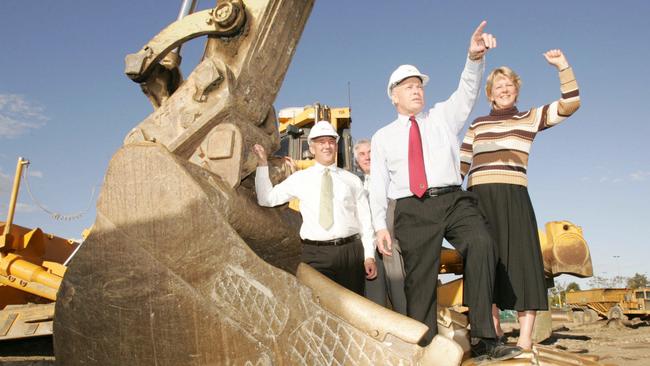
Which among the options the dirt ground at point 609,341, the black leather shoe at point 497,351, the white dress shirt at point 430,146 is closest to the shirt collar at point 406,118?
the white dress shirt at point 430,146

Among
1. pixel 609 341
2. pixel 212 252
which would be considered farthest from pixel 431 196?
pixel 609 341

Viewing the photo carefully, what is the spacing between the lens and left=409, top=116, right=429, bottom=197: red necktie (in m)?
2.59

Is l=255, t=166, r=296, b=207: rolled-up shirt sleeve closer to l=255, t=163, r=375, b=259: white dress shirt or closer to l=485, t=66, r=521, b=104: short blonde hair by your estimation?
l=255, t=163, r=375, b=259: white dress shirt

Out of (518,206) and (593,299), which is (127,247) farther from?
(593,299)

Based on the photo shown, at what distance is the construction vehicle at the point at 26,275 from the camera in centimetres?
616

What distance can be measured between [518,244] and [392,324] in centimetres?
94

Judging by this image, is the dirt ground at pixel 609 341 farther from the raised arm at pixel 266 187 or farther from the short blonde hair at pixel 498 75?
the raised arm at pixel 266 187

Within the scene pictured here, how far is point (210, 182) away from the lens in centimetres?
269

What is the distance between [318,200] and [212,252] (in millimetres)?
870

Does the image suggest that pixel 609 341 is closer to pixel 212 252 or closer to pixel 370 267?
pixel 370 267

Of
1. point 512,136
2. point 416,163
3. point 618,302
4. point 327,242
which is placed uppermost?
point 512,136

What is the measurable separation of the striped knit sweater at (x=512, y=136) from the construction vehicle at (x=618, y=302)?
17.2m

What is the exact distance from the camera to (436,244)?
254 centimetres

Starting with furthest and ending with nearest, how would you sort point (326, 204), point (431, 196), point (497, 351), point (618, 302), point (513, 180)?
point (618, 302) < point (326, 204) < point (513, 180) < point (431, 196) < point (497, 351)
